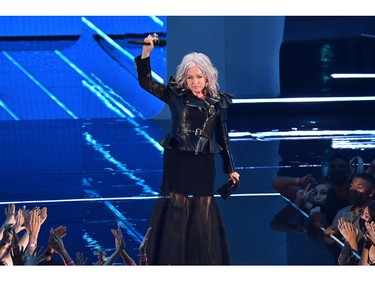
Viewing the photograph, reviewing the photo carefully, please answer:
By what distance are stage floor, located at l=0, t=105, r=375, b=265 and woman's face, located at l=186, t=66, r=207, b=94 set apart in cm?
166

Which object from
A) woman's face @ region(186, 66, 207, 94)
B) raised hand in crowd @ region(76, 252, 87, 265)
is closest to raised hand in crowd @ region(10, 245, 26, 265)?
raised hand in crowd @ region(76, 252, 87, 265)

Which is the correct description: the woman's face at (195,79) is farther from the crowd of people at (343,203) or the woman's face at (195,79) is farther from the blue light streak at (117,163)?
the blue light streak at (117,163)

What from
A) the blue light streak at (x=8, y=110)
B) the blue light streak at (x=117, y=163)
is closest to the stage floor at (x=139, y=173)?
the blue light streak at (x=117, y=163)

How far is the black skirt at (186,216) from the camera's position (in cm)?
633

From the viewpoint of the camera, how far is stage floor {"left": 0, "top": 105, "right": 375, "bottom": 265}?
812cm

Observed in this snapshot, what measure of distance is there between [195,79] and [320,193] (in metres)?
2.82

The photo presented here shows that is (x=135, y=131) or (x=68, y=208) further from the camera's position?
(x=135, y=131)

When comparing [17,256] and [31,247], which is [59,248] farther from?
[17,256]

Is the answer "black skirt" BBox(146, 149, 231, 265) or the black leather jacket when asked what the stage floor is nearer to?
"black skirt" BBox(146, 149, 231, 265)

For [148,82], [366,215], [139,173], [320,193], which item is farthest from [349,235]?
[139,173]

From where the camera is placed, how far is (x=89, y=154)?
511 inches
